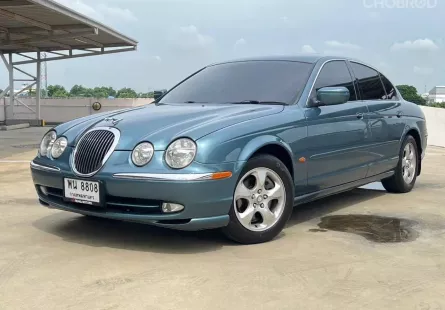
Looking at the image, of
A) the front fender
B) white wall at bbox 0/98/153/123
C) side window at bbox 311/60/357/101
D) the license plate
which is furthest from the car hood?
white wall at bbox 0/98/153/123

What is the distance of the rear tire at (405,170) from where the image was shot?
Answer: 6.25 meters

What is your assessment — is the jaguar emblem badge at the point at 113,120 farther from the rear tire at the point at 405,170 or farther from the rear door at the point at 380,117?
the rear tire at the point at 405,170

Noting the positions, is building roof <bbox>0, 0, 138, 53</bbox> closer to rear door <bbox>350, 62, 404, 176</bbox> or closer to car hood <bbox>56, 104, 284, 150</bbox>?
rear door <bbox>350, 62, 404, 176</bbox>

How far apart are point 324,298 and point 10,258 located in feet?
6.95

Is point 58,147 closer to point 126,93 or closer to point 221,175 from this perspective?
point 221,175

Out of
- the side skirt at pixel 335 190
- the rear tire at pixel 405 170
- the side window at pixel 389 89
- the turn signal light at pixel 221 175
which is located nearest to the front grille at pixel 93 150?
the turn signal light at pixel 221 175

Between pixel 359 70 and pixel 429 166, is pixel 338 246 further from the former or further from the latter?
pixel 429 166

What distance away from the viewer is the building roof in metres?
14.0

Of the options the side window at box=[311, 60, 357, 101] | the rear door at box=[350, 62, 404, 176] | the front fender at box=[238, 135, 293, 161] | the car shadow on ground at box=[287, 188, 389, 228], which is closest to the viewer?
the front fender at box=[238, 135, 293, 161]

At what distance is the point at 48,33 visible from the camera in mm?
18172

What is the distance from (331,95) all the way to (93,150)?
78.8 inches

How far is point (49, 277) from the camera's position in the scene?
10.8ft

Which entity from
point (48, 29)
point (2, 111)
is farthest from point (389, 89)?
point (2, 111)

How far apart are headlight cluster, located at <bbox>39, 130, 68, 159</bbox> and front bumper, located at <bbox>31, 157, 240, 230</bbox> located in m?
0.35
